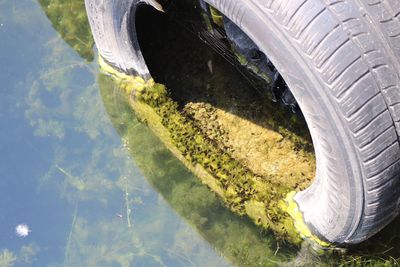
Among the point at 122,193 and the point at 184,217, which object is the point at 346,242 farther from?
the point at 122,193

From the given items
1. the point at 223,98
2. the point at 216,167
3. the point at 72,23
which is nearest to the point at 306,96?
the point at 216,167

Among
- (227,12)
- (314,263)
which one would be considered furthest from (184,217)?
(227,12)

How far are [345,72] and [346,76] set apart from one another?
0.01m

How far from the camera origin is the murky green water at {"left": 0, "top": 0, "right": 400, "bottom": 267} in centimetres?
253

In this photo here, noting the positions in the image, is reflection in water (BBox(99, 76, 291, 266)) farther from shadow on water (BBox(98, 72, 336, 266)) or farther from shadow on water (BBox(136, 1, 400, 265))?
shadow on water (BBox(136, 1, 400, 265))

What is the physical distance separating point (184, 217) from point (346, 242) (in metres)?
0.73

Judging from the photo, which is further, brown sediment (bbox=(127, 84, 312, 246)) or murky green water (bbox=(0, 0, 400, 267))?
murky green water (bbox=(0, 0, 400, 267))

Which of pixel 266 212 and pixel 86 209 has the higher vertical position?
pixel 266 212

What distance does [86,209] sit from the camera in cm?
262

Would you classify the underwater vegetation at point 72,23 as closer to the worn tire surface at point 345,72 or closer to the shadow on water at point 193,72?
the shadow on water at point 193,72

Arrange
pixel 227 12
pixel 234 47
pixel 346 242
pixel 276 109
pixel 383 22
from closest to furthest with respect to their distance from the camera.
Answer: pixel 383 22, pixel 227 12, pixel 346 242, pixel 234 47, pixel 276 109

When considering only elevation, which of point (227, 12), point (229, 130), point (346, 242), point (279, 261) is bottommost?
point (279, 261)

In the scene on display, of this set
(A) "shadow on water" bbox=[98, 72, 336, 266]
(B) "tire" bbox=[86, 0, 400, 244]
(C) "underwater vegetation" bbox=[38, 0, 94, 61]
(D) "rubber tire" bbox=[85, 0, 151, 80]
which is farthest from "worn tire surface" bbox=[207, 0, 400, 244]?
(C) "underwater vegetation" bbox=[38, 0, 94, 61]

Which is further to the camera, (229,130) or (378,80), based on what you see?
(229,130)
